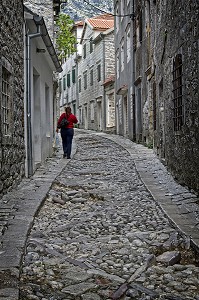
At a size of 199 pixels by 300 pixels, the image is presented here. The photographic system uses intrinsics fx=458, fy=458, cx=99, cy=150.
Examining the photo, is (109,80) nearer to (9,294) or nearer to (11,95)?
(11,95)

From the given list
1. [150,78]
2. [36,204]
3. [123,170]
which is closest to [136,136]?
[150,78]

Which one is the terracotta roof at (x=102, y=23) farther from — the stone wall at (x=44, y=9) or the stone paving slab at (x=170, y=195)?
the stone paving slab at (x=170, y=195)

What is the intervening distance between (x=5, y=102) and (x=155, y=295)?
4.68 m

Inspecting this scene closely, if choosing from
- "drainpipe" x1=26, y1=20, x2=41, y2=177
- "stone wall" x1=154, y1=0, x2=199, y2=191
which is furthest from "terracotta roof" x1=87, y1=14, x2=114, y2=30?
"stone wall" x1=154, y1=0, x2=199, y2=191

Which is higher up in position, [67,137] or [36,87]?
[36,87]

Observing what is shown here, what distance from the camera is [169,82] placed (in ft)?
30.3

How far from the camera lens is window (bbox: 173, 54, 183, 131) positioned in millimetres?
7991

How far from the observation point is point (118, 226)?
5.25m

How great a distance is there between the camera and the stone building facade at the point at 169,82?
659 centimetres

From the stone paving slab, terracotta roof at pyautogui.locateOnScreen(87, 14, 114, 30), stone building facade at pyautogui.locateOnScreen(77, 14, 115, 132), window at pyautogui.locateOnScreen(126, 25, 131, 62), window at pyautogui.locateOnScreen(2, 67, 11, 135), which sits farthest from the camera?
terracotta roof at pyautogui.locateOnScreen(87, 14, 114, 30)

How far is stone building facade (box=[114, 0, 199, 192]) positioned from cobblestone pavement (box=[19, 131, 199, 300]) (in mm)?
754

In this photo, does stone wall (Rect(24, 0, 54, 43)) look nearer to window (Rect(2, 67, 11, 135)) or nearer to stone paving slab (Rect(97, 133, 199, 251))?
stone paving slab (Rect(97, 133, 199, 251))

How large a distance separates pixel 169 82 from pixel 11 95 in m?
3.43

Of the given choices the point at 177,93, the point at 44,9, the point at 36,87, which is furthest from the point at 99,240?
the point at 44,9
